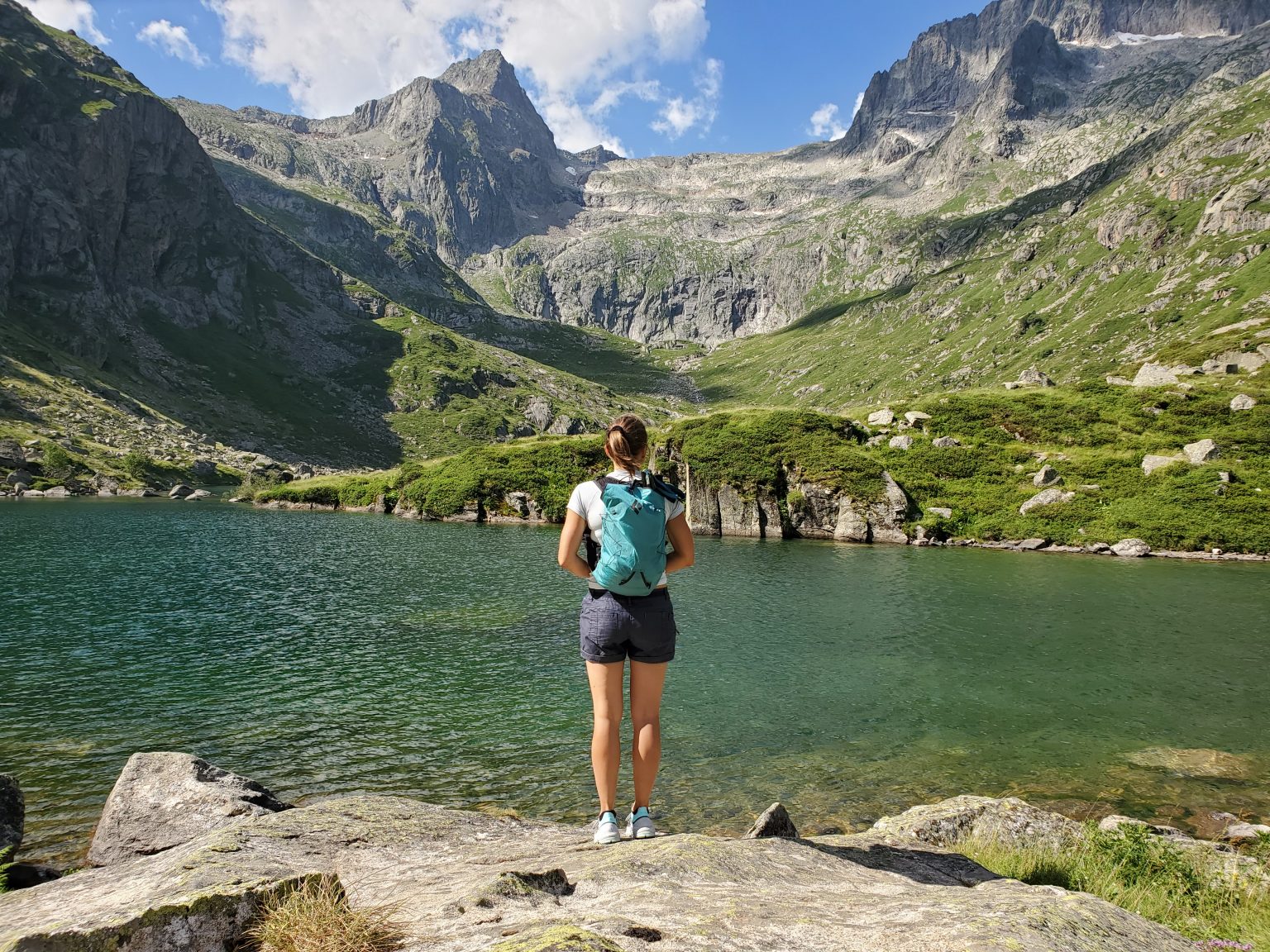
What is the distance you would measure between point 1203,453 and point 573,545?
269 feet

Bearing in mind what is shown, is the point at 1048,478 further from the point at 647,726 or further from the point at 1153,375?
the point at 647,726

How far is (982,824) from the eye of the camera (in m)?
12.4

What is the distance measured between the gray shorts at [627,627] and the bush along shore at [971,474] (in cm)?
6755

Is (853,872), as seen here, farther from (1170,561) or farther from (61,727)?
(1170,561)

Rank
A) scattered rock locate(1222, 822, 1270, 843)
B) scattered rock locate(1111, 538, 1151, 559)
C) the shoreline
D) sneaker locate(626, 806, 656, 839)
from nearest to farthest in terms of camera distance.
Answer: sneaker locate(626, 806, 656, 839) → scattered rock locate(1222, 822, 1270, 843) → the shoreline → scattered rock locate(1111, 538, 1151, 559)

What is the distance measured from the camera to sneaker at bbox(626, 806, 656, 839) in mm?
8867

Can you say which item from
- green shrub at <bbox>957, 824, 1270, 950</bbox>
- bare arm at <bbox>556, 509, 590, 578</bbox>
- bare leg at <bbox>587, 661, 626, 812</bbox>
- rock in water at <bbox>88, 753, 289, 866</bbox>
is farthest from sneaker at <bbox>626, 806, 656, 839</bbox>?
rock in water at <bbox>88, 753, 289, 866</bbox>

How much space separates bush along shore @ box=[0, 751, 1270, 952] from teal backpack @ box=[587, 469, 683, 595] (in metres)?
3.11

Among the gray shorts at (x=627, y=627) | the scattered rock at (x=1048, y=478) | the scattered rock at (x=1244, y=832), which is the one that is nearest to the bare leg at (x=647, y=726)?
the gray shorts at (x=627, y=627)

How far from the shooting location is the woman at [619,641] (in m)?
8.41

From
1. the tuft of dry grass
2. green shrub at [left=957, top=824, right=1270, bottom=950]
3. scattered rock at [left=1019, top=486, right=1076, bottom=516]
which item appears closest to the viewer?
the tuft of dry grass

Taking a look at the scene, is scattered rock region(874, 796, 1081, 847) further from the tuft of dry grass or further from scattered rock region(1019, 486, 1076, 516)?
scattered rock region(1019, 486, 1076, 516)

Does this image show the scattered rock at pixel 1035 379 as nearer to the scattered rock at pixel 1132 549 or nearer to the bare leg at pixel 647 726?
the scattered rock at pixel 1132 549

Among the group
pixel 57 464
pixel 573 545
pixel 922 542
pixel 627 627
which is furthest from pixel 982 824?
pixel 57 464
